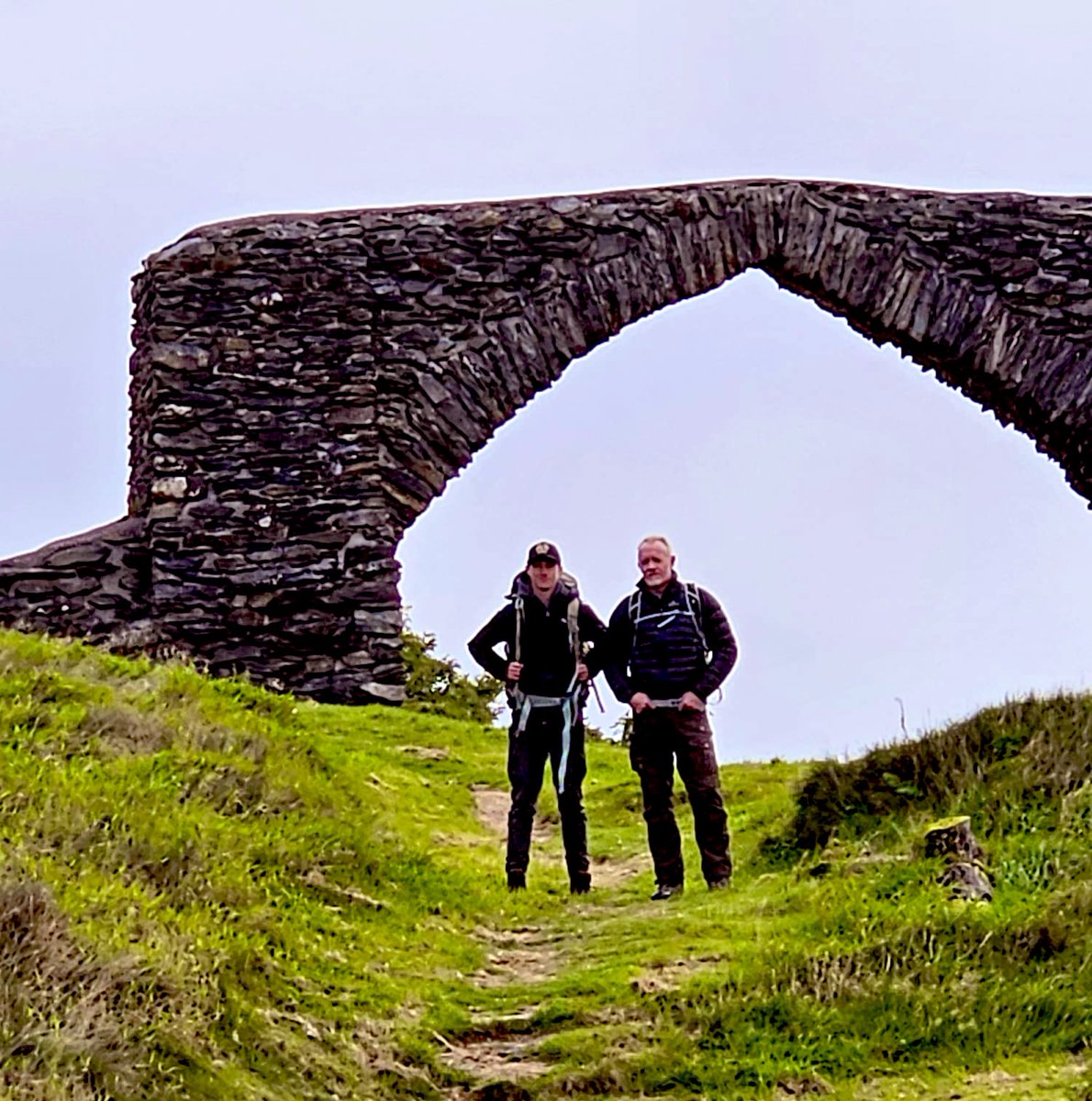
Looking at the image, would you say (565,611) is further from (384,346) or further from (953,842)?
(384,346)

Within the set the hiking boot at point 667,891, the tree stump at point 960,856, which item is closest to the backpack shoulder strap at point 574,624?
the hiking boot at point 667,891

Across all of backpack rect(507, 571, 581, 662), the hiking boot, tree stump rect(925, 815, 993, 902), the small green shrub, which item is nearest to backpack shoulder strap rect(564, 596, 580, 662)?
backpack rect(507, 571, 581, 662)

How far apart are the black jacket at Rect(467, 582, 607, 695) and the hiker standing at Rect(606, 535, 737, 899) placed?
210 millimetres

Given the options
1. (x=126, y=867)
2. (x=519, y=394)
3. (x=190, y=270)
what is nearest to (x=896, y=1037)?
(x=126, y=867)

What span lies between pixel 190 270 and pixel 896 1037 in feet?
32.9

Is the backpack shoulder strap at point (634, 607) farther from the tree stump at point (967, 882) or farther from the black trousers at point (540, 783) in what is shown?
the tree stump at point (967, 882)

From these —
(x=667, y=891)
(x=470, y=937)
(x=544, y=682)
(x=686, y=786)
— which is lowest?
(x=470, y=937)

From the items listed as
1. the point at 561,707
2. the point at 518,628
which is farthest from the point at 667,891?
the point at 518,628

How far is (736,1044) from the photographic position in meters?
5.21

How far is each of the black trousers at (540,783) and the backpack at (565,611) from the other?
33 cm

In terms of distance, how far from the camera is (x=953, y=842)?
6754 millimetres

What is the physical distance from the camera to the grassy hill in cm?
477

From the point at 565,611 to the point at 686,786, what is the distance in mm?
1053

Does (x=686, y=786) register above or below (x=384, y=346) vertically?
below
